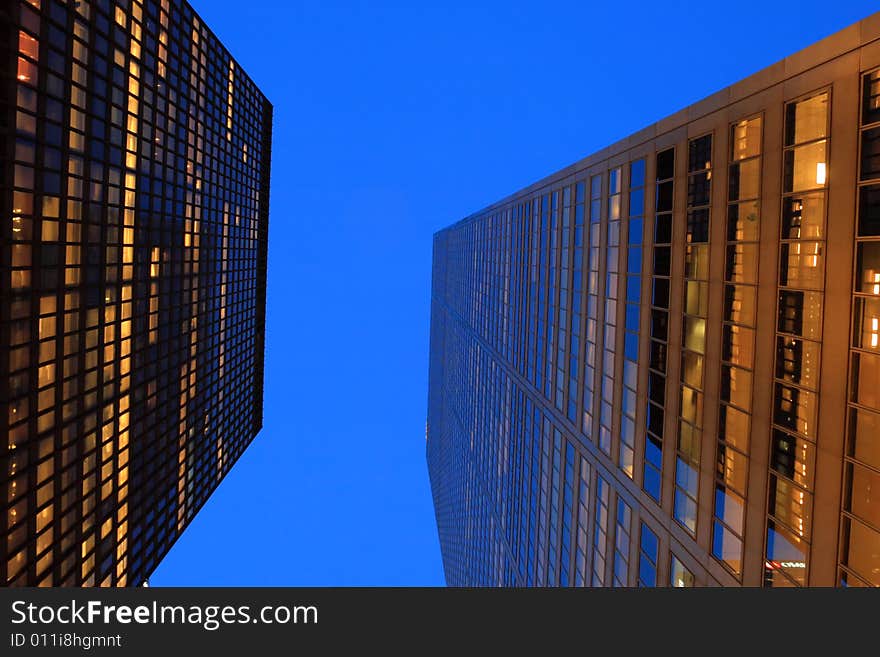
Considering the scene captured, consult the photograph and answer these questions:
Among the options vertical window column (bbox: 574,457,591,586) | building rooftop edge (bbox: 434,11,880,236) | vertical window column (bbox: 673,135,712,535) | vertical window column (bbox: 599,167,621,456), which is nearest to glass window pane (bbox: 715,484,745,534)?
vertical window column (bbox: 673,135,712,535)

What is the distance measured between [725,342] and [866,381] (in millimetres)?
6618

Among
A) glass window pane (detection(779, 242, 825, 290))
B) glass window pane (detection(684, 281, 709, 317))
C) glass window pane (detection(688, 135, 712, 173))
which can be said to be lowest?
glass window pane (detection(684, 281, 709, 317))

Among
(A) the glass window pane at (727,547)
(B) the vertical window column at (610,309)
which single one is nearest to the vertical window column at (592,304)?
(B) the vertical window column at (610,309)

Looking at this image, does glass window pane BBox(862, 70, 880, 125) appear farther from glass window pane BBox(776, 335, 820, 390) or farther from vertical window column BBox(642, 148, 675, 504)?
vertical window column BBox(642, 148, 675, 504)

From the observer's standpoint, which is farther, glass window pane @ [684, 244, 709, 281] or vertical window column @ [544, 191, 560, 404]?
vertical window column @ [544, 191, 560, 404]

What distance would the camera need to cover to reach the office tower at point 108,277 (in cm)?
2761

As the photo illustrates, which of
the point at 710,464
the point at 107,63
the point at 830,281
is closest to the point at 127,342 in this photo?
the point at 107,63

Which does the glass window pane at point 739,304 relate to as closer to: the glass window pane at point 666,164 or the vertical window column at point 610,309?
the glass window pane at point 666,164

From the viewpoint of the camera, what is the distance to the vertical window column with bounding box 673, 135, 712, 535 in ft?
77.0

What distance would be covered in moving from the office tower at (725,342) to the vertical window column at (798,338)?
7 centimetres

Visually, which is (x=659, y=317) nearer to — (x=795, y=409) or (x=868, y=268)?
(x=795, y=409)

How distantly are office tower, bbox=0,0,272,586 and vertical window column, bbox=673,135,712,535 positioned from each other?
32.6 meters
